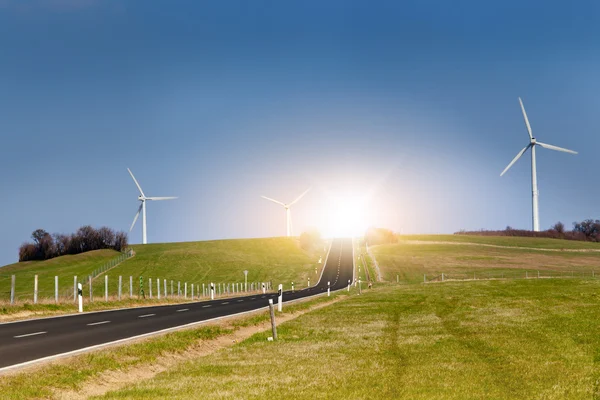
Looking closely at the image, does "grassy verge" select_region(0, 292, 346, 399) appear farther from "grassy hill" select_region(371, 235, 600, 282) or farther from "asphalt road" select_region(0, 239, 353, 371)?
"grassy hill" select_region(371, 235, 600, 282)

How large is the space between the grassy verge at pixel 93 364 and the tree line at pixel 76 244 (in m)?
157

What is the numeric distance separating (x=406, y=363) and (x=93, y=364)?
318 inches

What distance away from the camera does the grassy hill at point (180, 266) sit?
13012 centimetres

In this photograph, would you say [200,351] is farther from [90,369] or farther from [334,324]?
[334,324]

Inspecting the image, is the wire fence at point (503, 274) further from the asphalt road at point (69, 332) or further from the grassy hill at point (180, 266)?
the asphalt road at point (69, 332)

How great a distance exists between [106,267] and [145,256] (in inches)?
797

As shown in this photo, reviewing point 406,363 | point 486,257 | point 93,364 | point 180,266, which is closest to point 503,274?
point 486,257

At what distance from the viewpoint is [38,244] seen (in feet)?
587

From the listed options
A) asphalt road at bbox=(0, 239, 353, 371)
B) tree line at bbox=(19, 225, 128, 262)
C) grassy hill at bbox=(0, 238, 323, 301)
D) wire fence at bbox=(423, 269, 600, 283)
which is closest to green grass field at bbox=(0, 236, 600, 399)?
asphalt road at bbox=(0, 239, 353, 371)

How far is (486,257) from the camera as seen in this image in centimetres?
14612

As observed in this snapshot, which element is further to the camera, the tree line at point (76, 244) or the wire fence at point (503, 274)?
the tree line at point (76, 244)

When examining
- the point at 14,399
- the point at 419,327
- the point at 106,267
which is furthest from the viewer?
the point at 106,267

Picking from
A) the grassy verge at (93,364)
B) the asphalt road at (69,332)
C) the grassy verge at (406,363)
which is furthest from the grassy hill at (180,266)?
the grassy verge at (406,363)

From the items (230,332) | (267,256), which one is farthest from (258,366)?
(267,256)
